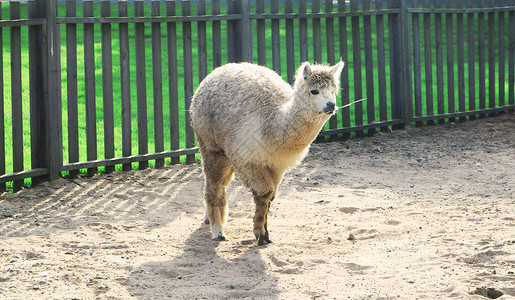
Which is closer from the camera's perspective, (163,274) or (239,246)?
(163,274)

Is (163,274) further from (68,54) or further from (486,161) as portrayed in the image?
(486,161)

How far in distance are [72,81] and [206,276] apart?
10.9ft

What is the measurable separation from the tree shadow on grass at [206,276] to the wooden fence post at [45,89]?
7.48ft

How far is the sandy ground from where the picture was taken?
4.79m

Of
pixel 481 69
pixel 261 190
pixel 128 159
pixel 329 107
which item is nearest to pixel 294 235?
pixel 261 190

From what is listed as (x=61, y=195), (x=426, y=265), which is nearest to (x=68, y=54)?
(x=61, y=195)

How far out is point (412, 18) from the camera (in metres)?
10.5

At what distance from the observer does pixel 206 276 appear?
5105 millimetres

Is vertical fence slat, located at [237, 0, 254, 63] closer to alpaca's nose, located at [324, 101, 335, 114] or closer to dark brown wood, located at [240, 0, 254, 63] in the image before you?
dark brown wood, located at [240, 0, 254, 63]

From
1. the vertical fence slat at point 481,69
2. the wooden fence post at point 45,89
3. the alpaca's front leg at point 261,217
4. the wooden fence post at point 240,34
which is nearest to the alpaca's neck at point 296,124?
the alpaca's front leg at point 261,217

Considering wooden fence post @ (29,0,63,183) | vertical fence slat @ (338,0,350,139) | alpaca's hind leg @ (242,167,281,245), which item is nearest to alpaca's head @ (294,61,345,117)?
alpaca's hind leg @ (242,167,281,245)

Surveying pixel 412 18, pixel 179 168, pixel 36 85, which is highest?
Answer: pixel 412 18

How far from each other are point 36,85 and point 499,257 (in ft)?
15.4

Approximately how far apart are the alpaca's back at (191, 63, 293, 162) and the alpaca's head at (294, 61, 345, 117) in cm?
44
